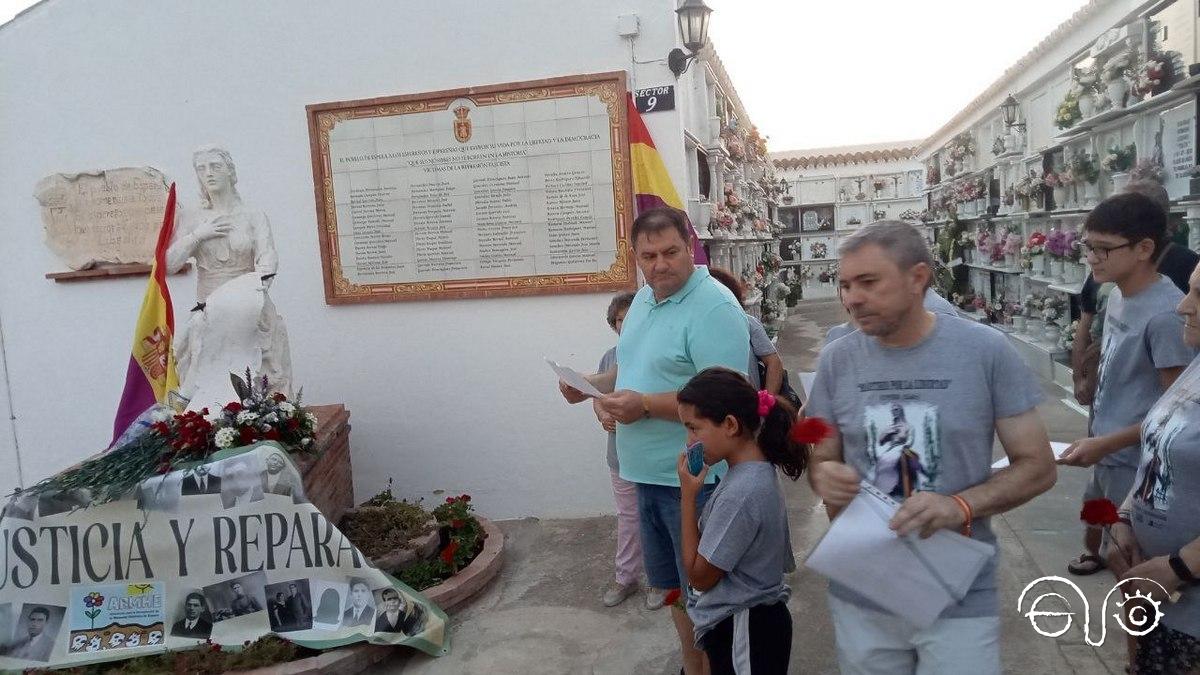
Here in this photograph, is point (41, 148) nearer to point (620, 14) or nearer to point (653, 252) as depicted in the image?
point (620, 14)

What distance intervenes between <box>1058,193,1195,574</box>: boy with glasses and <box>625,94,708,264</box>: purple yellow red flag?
2364mm

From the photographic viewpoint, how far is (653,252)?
2.59 m

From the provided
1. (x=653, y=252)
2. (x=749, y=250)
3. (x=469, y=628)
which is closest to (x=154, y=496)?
(x=469, y=628)

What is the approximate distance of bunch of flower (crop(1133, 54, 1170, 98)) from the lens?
19.7 feet

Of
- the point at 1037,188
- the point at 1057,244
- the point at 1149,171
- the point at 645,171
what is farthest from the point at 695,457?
the point at 1037,188

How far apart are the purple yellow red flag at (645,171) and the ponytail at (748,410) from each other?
105 inches

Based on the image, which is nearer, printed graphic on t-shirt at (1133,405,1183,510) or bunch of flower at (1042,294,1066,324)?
printed graphic on t-shirt at (1133,405,1183,510)

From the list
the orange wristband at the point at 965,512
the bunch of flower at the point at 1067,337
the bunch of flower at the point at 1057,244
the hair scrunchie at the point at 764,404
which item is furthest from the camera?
the bunch of flower at the point at 1057,244

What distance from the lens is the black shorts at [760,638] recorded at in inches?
83.6

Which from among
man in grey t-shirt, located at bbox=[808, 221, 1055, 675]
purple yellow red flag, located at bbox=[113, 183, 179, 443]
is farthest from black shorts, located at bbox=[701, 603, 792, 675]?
purple yellow red flag, located at bbox=[113, 183, 179, 443]

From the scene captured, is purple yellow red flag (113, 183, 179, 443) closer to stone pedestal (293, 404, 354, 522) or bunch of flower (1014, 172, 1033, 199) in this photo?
stone pedestal (293, 404, 354, 522)

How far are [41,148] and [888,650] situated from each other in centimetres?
623

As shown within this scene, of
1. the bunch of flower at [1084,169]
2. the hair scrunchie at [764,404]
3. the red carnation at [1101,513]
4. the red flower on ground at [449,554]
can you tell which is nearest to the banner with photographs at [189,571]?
the red flower on ground at [449,554]

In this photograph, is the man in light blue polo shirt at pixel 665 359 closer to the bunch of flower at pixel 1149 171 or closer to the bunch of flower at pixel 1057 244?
the bunch of flower at pixel 1149 171
